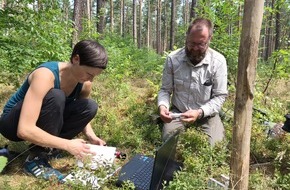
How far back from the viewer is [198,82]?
327 cm

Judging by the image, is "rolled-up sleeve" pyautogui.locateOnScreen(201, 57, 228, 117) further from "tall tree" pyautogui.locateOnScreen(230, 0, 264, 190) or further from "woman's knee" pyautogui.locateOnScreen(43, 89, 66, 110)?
"woman's knee" pyautogui.locateOnScreen(43, 89, 66, 110)

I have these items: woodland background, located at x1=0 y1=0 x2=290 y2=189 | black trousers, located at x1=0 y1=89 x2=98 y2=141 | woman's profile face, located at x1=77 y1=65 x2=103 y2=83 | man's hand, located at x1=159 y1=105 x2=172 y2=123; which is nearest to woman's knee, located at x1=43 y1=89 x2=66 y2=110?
black trousers, located at x1=0 y1=89 x2=98 y2=141

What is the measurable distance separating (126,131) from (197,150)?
3.58 ft

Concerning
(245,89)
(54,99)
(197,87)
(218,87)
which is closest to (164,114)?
(197,87)

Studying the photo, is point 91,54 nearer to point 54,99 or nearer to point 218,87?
point 54,99

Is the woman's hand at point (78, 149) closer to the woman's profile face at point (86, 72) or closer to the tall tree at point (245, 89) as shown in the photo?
the woman's profile face at point (86, 72)

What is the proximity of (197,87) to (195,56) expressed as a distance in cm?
33

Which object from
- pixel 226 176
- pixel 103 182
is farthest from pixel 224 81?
pixel 103 182

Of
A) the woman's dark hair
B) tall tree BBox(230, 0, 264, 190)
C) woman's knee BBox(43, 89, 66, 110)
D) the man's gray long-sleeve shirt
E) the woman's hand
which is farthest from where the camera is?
the man's gray long-sleeve shirt

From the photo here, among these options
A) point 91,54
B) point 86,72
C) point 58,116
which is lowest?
point 58,116

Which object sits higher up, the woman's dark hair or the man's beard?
the woman's dark hair

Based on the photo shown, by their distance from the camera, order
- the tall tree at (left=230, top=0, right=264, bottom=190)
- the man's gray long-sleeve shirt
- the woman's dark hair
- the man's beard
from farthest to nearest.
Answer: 1. the man's gray long-sleeve shirt
2. the man's beard
3. the woman's dark hair
4. the tall tree at (left=230, top=0, right=264, bottom=190)

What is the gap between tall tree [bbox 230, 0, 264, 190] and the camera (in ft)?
5.95

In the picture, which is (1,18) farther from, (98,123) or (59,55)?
(98,123)
